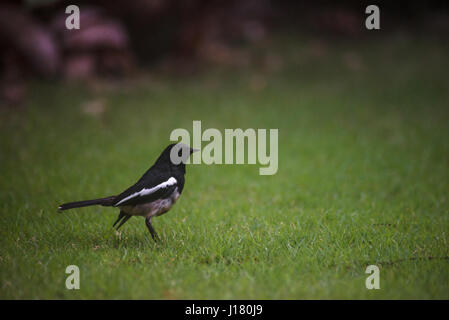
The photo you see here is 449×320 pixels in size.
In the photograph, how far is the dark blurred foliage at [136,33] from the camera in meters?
9.69

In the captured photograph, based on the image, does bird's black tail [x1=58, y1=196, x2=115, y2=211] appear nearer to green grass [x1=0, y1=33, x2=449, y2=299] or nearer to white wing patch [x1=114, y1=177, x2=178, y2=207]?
white wing patch [x1=114, y1=177, x2=178, y2=207]

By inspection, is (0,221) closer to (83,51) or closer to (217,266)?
(217,266)

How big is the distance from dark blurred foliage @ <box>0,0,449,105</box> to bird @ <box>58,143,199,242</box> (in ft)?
20.1

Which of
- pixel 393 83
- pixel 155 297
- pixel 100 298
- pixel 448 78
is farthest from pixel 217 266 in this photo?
pixel 448 78

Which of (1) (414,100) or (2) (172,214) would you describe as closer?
(2) (172,214)

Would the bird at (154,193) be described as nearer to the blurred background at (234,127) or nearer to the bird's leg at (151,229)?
the bird's leg at (151,229)

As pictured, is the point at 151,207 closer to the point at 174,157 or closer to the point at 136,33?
the point at 174,157

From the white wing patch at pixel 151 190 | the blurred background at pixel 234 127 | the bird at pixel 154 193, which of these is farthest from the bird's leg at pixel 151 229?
the white wing patch at pixel 151 190

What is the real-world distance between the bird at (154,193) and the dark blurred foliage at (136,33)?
20.1ft

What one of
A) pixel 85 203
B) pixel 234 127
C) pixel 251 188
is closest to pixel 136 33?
pixel 234 127

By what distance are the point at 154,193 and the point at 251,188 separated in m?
2.46

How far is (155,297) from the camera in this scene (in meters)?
3.37

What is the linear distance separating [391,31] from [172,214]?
12066 mm

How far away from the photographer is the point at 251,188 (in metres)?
6.26
